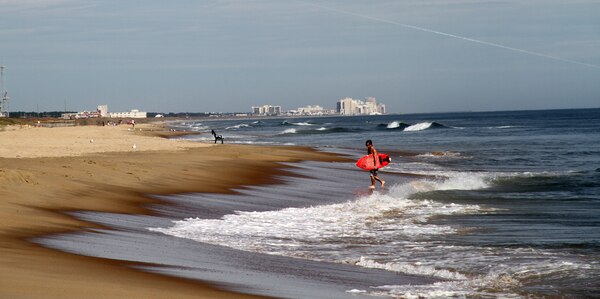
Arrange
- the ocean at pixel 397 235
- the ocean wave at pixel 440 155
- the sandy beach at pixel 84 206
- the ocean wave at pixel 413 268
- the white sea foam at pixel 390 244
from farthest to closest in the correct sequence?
the ocean wave at pixel 440 155, the ocean wave at pixel 413 268, the white sea foam at pixel 390 244, the ocean at pixel 397 235, the sandy beach at pixel 84 206

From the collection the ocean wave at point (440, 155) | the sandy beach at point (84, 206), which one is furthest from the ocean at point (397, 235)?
the ocean wave at point (440, 155)

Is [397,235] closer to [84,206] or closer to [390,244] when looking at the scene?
[390,244]

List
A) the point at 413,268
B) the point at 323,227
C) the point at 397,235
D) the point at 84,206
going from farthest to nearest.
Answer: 1. the point at 323,227
2. the point at 84,206
3. the point at 397,235
4. the point at 413,268

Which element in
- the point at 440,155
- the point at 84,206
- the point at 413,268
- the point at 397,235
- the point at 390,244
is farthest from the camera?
the point at 440,155

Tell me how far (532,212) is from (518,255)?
674 cm

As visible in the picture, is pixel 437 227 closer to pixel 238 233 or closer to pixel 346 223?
pixel 346 223

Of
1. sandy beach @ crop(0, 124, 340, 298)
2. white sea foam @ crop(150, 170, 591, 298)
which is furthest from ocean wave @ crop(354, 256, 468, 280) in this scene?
sandy beach @ crop(0, 124, 340, 298)

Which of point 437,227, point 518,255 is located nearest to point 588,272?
point 518,255

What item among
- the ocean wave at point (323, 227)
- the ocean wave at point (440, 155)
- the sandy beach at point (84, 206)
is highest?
the sandy beach at point (84, 206)

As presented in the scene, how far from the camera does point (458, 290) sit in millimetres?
10617

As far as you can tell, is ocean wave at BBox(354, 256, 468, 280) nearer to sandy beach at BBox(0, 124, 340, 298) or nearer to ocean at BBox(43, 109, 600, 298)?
ocean at BBox(43, 109, 600, 298)

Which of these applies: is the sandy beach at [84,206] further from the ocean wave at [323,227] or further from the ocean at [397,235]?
the ocean wave at [323,227]

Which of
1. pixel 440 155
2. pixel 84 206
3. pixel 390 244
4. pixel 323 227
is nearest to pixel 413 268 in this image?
pixel 390 244

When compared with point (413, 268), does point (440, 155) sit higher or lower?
lower
